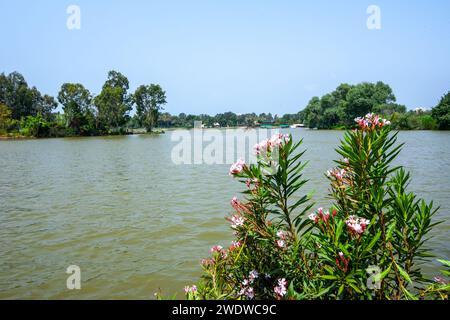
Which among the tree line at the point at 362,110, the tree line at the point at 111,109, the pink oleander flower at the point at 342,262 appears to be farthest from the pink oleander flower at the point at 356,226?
the tree line at the point at 111,109

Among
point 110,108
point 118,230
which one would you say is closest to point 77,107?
point 110,108

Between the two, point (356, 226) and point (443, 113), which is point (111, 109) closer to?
point (443, 113)

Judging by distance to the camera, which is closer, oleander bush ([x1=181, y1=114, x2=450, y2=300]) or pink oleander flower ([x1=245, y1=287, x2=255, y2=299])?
oleander bush ([x1=181, y1=114, x2=450, y2=300])

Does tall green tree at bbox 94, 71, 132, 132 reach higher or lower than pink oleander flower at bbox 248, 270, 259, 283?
higher

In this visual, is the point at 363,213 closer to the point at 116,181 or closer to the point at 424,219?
the point at 424,219

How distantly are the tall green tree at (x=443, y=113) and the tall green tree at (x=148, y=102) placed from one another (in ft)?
226

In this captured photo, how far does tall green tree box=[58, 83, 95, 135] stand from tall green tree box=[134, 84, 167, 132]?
18.2 m

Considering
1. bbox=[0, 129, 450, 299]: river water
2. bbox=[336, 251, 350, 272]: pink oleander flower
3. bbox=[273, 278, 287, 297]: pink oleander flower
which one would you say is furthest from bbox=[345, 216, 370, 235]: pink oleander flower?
bbox=[273, 278, 287, 297]: pink oleander flower

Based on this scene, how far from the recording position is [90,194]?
12539mm

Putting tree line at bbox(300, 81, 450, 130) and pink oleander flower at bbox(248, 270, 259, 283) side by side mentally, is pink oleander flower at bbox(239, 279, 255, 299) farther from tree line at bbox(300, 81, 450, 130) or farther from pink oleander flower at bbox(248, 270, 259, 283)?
tree line at bbox(300, 81, 450, 130)

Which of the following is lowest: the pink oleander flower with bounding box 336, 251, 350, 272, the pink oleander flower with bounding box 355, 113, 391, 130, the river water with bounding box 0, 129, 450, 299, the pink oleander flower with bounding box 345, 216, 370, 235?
the river water with bounding box 0, 129, 450, 299

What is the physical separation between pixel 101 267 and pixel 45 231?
9.81 ft

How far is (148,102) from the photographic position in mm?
98438

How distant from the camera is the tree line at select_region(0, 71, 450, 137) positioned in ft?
226
